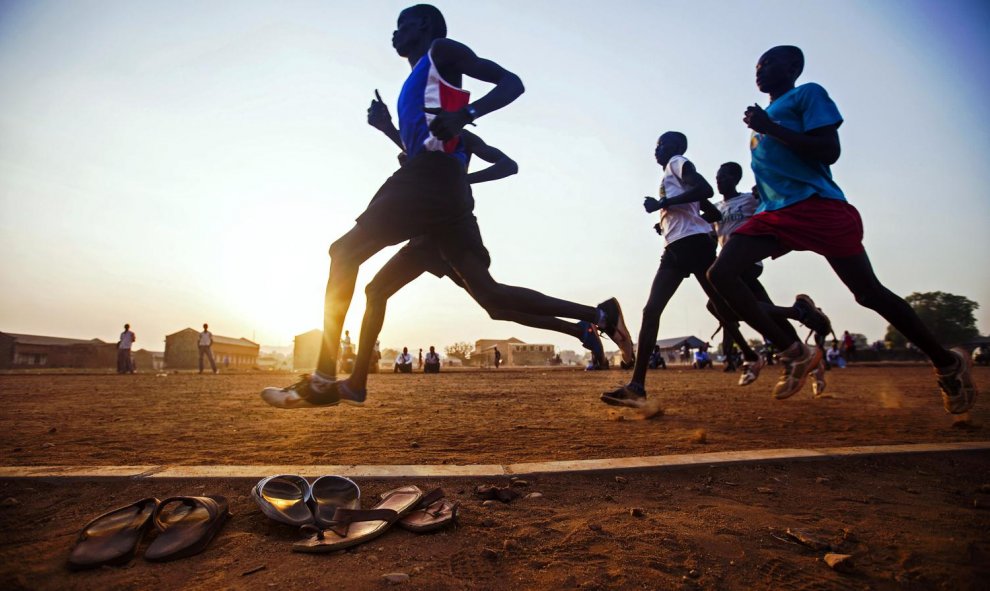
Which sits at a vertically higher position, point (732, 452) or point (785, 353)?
point (785, 353)

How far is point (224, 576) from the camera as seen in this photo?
1.56 meters

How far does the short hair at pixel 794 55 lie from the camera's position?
359cm

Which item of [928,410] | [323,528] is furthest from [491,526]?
[928,410]

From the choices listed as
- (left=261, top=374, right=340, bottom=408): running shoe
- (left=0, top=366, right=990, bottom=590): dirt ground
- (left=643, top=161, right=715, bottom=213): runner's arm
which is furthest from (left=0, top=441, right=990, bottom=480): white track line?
(left=643, top=161, right=715, bottom=213): runner's arm

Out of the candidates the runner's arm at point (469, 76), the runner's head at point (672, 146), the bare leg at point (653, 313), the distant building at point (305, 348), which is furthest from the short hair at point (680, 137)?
the distant building at point (305, 348)

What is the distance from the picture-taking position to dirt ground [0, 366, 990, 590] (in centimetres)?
156

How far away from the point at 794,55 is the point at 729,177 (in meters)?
2.48

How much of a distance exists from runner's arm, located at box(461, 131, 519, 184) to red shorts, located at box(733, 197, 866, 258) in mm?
1840

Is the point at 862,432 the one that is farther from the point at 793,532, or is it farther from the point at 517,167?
the point at 517,167

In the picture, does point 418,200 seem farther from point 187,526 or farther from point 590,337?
point 187,526

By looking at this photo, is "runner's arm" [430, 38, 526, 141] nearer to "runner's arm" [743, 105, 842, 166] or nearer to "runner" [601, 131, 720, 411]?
"runner's arm" [743, 105, 842, 166]

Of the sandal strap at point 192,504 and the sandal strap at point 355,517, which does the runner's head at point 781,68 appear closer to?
the sandal strap at point 355,517

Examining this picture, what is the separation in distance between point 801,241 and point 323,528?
326 centimetres

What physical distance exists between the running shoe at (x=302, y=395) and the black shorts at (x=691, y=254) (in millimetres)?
3491
